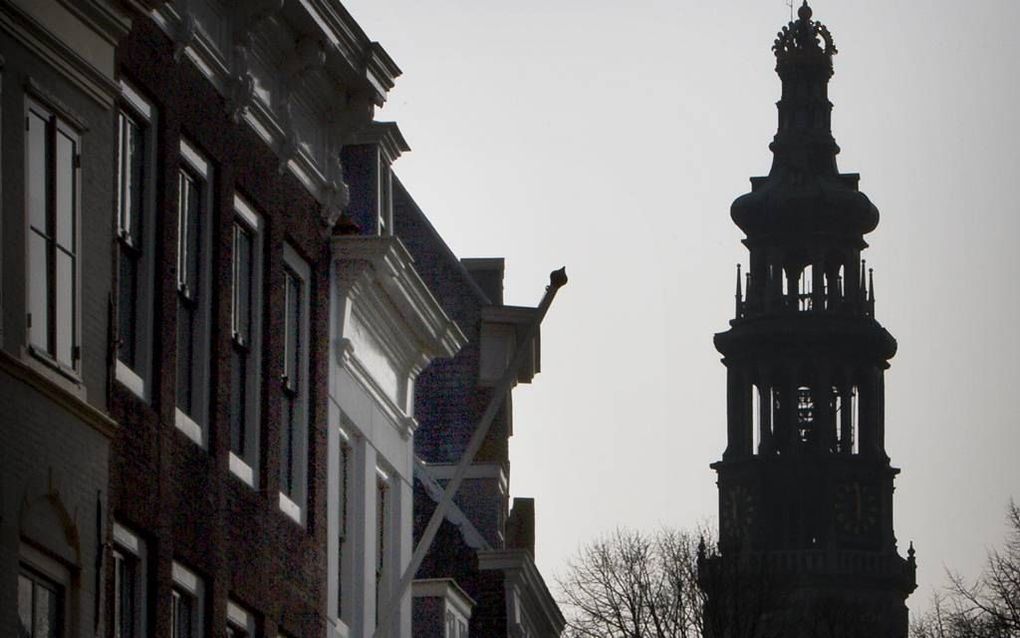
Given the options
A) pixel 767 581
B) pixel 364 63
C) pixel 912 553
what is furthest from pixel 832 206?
pixel 364 63

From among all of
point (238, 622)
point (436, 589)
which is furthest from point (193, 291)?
point (436, 589)

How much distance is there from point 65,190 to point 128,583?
3.14m

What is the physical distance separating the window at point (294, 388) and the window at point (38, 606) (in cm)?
735

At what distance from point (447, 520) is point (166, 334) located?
27.8 meters

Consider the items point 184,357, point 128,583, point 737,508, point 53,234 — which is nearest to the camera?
point 53,234

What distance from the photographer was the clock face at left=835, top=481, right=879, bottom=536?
552 ft

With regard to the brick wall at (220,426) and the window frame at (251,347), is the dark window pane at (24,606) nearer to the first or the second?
the brick wall at (220,426)

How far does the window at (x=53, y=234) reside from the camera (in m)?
21.4

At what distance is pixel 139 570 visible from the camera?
23.9 metres

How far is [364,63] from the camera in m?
30.3

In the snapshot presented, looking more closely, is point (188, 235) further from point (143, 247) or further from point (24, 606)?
point (24, 606)

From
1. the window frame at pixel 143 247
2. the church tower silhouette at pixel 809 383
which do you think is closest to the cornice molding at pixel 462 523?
the window frame at pixel 143 247

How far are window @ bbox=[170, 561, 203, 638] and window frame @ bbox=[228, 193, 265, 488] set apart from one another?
162 centimetres

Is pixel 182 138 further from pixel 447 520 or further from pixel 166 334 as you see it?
pixel 447 520
